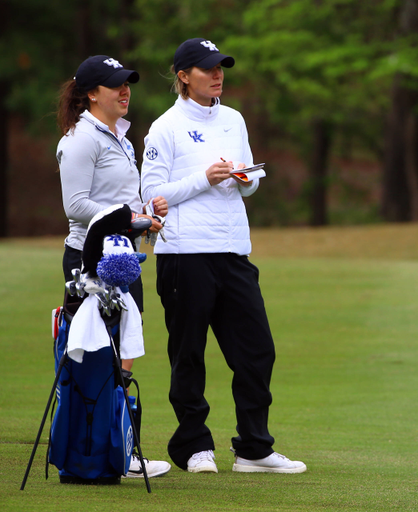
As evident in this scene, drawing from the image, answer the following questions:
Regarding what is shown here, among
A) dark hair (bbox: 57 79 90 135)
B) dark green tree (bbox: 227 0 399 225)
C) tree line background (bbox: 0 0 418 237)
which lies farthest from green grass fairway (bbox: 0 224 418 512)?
tree line background (bbox: 0 0 418 237)

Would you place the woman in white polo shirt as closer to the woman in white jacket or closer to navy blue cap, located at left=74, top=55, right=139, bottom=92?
navy blue cap, located at left=74, top=55, right=139, bottom=92

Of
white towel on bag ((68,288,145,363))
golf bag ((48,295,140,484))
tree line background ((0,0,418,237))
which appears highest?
tree line background ((0,0,418,237))

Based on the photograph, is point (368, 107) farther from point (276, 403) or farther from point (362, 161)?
point (276, 403)

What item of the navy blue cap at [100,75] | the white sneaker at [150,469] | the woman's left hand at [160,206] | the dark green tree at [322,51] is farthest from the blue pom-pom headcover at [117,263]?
the dark green tree at [322,51]

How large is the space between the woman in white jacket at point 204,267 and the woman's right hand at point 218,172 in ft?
0.12

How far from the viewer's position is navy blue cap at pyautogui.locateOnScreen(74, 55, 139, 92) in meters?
4.05

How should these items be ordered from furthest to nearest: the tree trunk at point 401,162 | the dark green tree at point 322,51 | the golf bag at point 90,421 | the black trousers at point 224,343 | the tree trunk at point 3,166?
the tree trunk at point 3,166, the tree trunk at point 401,162, the dark green tree at point 322,51, the black trousers at point 224,343, the golf bag at point 90,421

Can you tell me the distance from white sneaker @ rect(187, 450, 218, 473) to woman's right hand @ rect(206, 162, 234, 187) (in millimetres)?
1376

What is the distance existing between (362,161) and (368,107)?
1041 centimetres

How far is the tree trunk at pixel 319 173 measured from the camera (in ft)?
111

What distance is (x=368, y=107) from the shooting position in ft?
103

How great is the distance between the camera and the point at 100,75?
4.05 meters

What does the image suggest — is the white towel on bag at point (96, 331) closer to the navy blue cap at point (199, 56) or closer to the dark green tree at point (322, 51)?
the navy blue cap at point (199, 56)

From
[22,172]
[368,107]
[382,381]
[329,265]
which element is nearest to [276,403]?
[382,381]
